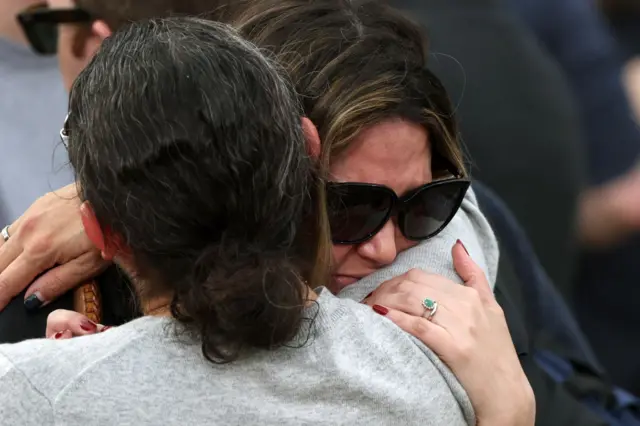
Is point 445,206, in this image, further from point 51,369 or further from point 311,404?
point 51,369

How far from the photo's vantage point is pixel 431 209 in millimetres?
1211

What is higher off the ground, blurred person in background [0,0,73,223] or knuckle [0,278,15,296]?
knuckle [0,278,15,296]

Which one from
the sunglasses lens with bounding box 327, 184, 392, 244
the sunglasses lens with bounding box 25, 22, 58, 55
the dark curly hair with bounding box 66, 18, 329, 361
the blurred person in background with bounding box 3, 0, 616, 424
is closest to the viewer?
the dark curly hair with bounding box 66, 18, 329, 361

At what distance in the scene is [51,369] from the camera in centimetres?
88

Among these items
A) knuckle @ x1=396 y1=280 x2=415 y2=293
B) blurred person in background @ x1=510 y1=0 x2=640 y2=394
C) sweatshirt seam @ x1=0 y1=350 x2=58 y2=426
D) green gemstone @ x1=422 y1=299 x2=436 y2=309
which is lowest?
blurred person in background @ x1=510 y1=0 x2=640 y2=394

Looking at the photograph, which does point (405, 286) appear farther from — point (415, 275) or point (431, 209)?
point (431, 209)

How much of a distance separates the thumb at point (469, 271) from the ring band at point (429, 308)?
13 centimetres

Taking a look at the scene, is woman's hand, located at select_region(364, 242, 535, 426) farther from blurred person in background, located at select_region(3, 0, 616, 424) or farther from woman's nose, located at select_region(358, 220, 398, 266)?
blurred person in background, located at select_region(3, 0, 616, 424)

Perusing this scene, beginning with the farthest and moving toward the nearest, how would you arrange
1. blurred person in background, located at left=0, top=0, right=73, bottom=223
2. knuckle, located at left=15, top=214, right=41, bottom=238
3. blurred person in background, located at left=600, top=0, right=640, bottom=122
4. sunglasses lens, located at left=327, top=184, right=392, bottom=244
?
1. blurred person in background, located at left=600, top=0, right=640, bottom=122
2. blurred person in background, located at left=0, top=0, right=73, bottom=223
3. knuckle, located at left=15, top=214, right=41, bottom=238
4. sunglasses lens, located at left=327, top=184, right=392, bottom=244

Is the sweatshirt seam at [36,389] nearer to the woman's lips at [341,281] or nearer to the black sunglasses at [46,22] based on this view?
the woman's lips at [341,281]

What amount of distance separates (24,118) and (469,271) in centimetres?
112

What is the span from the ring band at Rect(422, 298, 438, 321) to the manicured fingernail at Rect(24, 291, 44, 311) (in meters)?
0.50

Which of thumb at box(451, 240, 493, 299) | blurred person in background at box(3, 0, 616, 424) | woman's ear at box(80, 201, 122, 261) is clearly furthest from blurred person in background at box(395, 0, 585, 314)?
woman's ear at box(80, 201, 122, 261)

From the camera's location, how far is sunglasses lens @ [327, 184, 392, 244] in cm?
112
